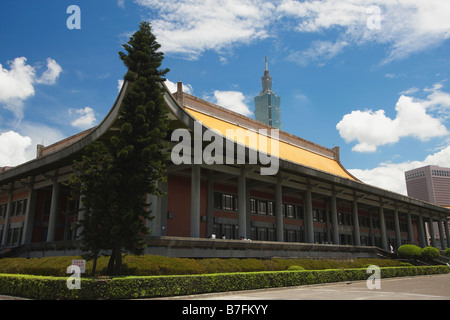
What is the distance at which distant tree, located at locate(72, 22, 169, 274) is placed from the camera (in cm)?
1722

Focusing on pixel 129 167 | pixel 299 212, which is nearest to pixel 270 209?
pixel 299 212

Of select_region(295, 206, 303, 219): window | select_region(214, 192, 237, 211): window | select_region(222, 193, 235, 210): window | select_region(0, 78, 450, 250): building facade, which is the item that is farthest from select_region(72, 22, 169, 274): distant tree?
select_region(295, 206, 303, 219): window

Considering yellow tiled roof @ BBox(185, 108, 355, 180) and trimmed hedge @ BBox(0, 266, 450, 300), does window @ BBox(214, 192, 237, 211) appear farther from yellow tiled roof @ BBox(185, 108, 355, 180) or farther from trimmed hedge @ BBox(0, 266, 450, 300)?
trimmed hedge @ BBox(0, 266, 450, 300)

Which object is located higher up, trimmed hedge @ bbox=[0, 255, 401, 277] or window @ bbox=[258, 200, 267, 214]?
window @ bbox=[258, 200, 267, 214]

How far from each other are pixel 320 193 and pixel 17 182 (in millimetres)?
33314

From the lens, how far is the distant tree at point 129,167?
17.2 meters

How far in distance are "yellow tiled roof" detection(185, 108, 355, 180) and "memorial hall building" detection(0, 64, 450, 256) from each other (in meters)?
0.16

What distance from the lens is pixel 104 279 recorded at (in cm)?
1528

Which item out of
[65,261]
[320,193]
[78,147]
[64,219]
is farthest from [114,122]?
[320,193]

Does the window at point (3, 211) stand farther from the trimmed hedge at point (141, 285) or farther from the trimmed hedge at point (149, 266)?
the trimmed hedge at point (141, 285)

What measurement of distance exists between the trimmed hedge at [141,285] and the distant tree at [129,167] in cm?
192

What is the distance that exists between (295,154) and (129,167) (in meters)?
29.3
